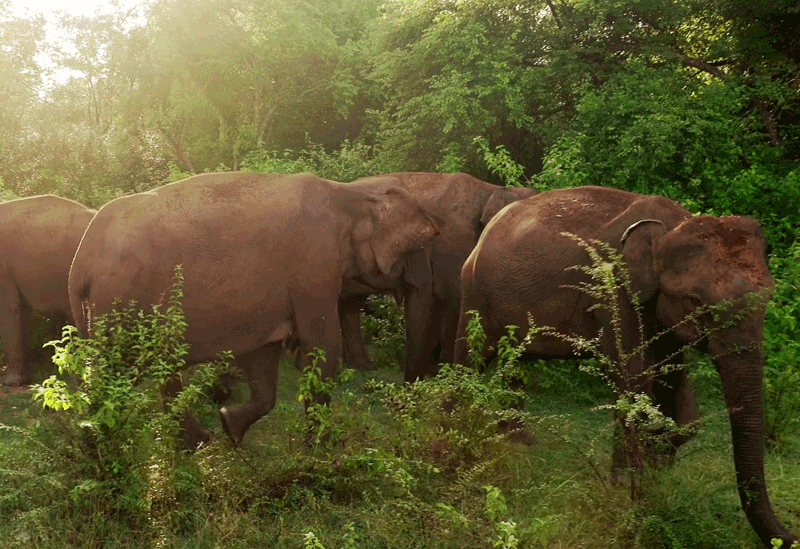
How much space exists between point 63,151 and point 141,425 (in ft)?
56.1

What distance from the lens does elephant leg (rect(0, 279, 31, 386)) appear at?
8.87 meters

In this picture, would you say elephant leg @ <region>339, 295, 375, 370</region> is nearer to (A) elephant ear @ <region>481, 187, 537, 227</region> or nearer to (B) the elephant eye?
(A) elephant ear @ <region>481, 187, 537, 227</region>

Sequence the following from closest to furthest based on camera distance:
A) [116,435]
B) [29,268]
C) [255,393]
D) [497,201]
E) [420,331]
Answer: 1. [116,435]
2. [255,393]
3. [420,331]
4. [497,201]
5. [29,268]

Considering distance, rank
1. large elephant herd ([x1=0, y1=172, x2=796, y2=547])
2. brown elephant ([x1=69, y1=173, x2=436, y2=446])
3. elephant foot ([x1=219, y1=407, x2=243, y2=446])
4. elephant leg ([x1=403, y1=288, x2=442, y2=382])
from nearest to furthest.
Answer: large elephant herd ([x1=0, y1=172, x2=796, y2=547]) < brown elephant ([x1=69, y1=173, x2=436, y2=446]) < elephant foot ([x1=219, y1=407, x2=243, y2=446]) < elephant leg ([x1=403, y1=288, x2=442, y2=382])

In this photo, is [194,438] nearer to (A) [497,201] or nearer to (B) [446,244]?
(B) [446,244]

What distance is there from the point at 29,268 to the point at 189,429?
137 inches

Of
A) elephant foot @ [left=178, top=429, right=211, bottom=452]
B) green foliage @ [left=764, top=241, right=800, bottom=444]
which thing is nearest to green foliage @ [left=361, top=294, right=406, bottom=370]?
elephant foot @ [left=178, top=429, right=211, bottom=452]

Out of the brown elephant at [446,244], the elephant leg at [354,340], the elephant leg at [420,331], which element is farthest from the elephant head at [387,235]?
the elephant leg at [354,340]

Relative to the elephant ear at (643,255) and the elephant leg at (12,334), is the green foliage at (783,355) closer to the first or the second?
the elephant ear at (643,255)

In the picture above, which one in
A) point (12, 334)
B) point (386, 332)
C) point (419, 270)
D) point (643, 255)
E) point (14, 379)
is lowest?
point (386, 332)

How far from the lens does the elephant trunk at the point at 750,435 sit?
4738mm

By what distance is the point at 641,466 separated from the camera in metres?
5.17

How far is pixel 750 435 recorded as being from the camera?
488 centimetres

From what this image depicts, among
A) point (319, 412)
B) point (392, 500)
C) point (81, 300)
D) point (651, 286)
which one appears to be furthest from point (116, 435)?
point (651, 286)
